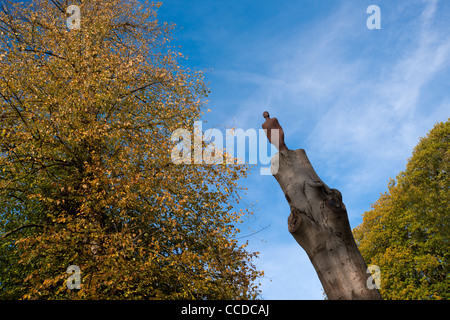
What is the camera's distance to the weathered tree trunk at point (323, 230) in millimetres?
5098

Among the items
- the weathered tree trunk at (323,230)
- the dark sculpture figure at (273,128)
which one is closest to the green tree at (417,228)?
the weathered tree trunk at (323,230)

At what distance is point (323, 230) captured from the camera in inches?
213

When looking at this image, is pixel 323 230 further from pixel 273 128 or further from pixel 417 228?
pixel 417 228

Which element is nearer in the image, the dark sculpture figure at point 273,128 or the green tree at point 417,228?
the dark sculpture figure at point 273,128

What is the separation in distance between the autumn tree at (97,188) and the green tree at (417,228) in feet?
54.3

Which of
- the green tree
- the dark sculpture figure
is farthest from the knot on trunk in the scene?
the green tree

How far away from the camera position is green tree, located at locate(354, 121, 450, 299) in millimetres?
24797

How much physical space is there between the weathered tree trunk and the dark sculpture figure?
0.82ft

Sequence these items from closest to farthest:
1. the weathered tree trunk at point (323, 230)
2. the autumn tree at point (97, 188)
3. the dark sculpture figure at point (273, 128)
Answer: the weathered tree trunk at point (323, 230) < the dark sculpture figure at point (273, 128) < the autumn tree at point (97, 188)

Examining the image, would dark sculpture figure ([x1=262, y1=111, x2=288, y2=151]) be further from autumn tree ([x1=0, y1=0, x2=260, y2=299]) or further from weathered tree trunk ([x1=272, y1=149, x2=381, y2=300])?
autumn tree ([x1=0, y1=0, x2=260, y2=299])

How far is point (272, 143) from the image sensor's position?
644 centimetres

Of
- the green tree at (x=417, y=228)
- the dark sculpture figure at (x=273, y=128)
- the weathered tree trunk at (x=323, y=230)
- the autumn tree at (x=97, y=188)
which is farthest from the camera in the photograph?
the green tree at (x=417, y=228)

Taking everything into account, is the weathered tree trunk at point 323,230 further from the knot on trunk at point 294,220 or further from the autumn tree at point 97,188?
the autumn tree at point 97,188
